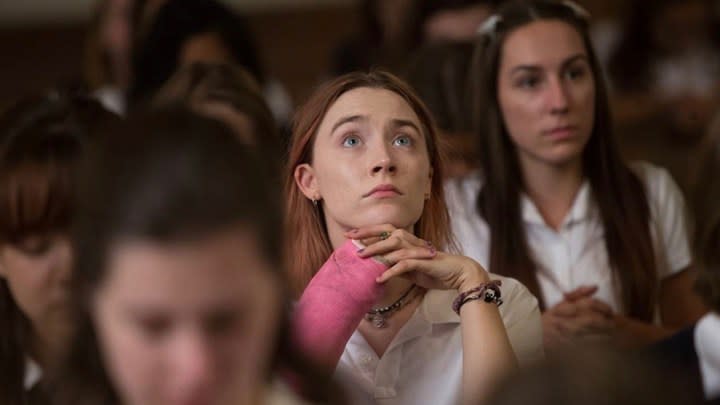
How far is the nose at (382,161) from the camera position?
153cm

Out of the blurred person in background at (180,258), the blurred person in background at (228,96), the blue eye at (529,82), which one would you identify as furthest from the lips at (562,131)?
the blurred person in background at (180,258)

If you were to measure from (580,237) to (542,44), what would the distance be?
360 millimetres

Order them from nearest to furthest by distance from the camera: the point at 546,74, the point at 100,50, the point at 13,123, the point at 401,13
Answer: the point at 13,123
the point at 546,74
the point at 401,13
the point at 100,50

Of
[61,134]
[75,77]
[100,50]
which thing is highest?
[61,134]

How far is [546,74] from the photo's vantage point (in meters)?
2.17

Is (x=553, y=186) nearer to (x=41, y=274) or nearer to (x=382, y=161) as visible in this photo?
(x=382, y=161)

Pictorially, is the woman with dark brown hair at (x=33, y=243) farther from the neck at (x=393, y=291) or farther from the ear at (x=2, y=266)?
the neck at (x=393, y=291)

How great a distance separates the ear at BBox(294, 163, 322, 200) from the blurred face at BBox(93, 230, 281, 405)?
2.38 ft

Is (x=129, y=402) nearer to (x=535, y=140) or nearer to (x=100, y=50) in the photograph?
(x=535, y=140)

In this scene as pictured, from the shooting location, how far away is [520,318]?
1.63m

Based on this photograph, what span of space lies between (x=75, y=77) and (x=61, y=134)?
272 cm

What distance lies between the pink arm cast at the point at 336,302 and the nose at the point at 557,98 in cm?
77

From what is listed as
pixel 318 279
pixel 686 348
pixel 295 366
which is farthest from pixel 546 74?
pixel 295 366

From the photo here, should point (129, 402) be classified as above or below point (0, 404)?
above
